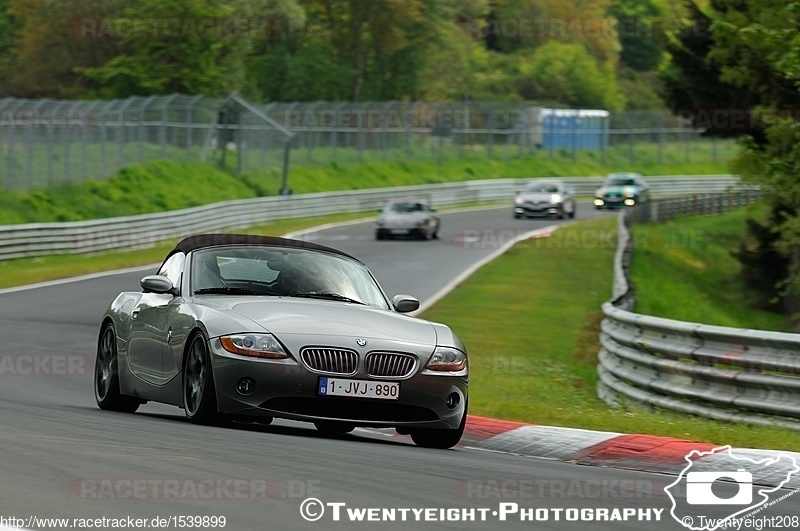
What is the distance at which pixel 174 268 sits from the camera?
10.5 meters

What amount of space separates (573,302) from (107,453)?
1936 cm

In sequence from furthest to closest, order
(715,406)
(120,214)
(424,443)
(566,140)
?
1. (566,140)
2. (120,214)
3. (715,406)
4. (424,443)

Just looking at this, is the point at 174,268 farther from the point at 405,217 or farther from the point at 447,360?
the point at 405,217

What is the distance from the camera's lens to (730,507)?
249 inches

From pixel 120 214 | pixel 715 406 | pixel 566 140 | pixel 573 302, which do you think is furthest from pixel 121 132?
pixel 566 140

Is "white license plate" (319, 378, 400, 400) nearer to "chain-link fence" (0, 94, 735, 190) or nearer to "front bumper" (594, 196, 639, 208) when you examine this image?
"chain-link fence" (0, 94, 735, 190)

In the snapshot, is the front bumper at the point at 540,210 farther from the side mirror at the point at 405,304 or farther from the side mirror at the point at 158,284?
the side mirror at the point at 158,284

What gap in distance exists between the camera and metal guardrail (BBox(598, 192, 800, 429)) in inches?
451

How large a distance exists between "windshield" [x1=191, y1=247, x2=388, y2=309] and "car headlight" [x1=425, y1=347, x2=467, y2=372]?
1030mm

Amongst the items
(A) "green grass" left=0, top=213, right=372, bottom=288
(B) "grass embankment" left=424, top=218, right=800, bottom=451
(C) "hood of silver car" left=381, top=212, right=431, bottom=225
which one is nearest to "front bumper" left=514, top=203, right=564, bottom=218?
(C) "hood of silver car" left=381, top=212, right=431, bottom=225

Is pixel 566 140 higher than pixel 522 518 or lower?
lower

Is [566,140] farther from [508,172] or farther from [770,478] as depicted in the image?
[770,478]

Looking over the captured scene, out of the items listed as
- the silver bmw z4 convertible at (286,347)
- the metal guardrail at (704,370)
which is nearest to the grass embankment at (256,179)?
the metal guardrail at (704,370)

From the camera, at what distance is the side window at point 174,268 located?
33.5 feet
